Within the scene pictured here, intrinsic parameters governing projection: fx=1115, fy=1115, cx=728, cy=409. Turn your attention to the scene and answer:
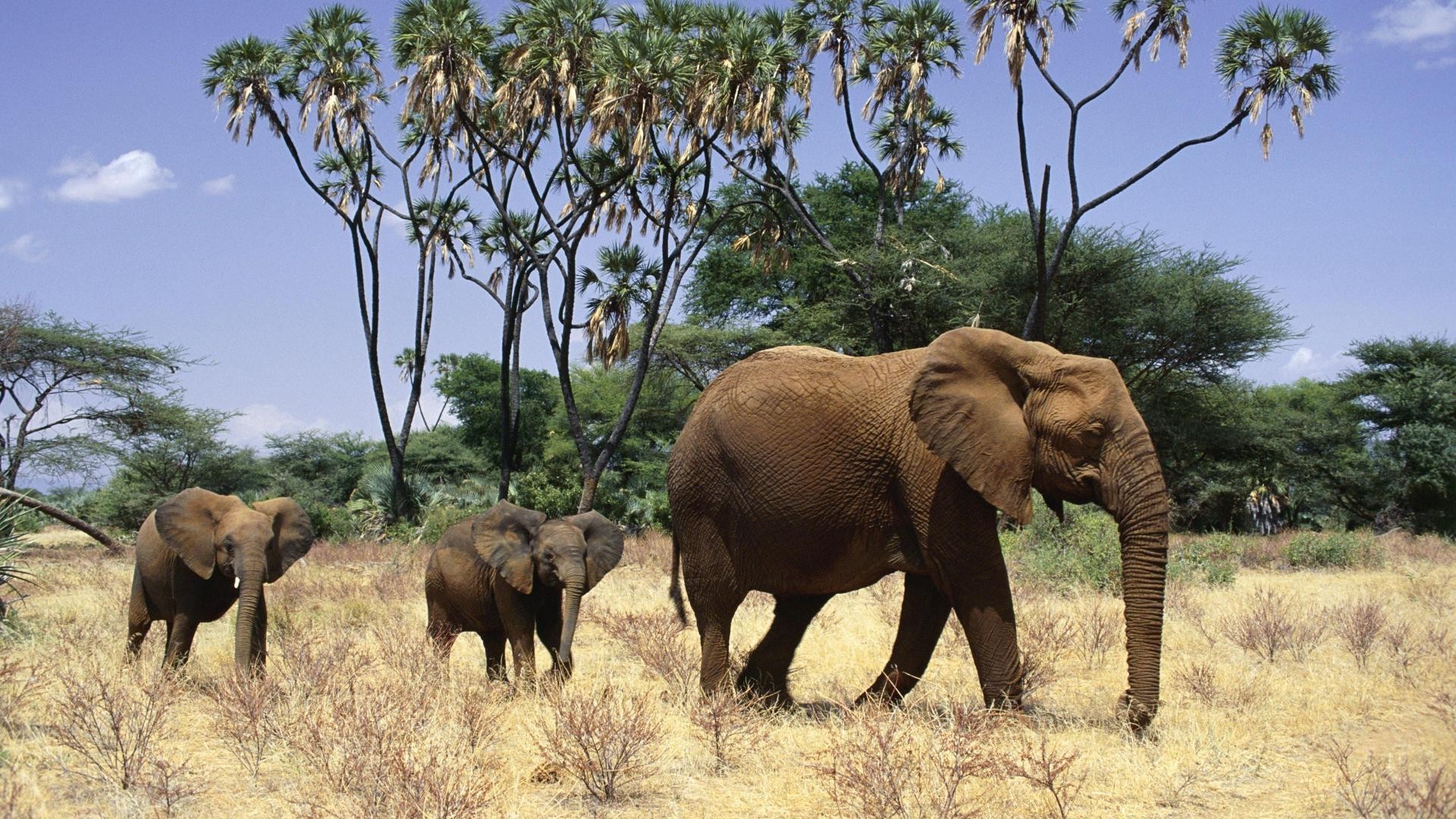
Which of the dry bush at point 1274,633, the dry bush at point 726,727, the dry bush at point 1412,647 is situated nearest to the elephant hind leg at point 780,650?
the dry bush at point 726,727

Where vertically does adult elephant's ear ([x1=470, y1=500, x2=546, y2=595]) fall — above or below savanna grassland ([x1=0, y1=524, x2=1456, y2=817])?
above

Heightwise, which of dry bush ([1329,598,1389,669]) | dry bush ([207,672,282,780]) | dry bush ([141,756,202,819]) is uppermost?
dry bush ([1329,598,1389,669])

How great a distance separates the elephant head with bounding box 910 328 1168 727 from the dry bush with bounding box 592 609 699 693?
299 centimetres

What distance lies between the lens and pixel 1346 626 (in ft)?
32.5

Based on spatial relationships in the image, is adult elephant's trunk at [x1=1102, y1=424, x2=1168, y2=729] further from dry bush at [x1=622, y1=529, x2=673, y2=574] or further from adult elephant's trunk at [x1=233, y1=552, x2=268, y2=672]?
dry bush at [x1=622, y1=529, x2=673, y2=574]

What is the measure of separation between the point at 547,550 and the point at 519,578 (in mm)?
316

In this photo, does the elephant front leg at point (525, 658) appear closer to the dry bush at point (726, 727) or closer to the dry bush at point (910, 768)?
the dry bush at point (726, 727)

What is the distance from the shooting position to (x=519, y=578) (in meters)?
8.77

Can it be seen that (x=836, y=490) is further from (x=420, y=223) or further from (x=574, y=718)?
(x=420, y=223)

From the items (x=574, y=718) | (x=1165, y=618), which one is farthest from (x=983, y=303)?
(x=574, y=718)

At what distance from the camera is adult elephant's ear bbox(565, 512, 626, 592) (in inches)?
356

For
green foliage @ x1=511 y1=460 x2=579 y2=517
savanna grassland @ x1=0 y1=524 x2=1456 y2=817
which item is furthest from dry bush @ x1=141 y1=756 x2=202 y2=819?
green foliage @ x1=511 y1=460 x2=579 y2=517

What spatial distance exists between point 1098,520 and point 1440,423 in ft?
61.8

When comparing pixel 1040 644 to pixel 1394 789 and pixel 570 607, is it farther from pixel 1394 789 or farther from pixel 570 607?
pixel 1394 789
